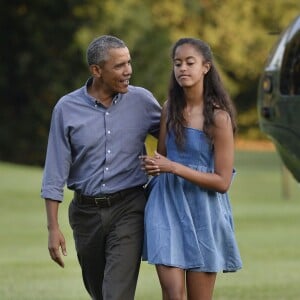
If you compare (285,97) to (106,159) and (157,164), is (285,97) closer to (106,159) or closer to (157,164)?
(106,159)

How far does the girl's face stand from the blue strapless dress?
26 cm

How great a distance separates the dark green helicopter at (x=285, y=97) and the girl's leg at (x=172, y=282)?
206cm

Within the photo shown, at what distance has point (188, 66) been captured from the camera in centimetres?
796

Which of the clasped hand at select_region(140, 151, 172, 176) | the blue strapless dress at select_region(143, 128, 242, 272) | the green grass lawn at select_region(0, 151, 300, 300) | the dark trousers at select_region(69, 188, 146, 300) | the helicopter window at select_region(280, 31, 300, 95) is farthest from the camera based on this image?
the green grass lawn at select_region(0, 151, 300, 300)

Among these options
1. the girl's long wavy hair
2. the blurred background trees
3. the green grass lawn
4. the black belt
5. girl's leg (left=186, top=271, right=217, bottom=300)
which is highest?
the girl's long wavy hair


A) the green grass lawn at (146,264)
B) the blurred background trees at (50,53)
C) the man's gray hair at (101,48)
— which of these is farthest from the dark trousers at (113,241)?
the blurred background trees at (50,53)

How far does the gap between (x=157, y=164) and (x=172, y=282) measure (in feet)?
2.04

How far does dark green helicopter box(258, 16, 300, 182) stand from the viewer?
9.77 metres

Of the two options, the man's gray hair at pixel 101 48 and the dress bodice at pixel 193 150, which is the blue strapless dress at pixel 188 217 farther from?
the man's gray hair at pixel 101 48

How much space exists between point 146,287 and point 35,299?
1.83 m

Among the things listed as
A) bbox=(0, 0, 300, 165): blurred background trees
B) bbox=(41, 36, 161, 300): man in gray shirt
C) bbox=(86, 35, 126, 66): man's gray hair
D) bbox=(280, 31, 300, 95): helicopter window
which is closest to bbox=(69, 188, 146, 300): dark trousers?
bbox=(41, 36, 161, 300): man in gray shirt

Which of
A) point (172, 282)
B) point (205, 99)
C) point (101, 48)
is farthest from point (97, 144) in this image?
point (172, 282)

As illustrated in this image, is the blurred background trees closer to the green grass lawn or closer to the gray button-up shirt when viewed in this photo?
the green grass lawn

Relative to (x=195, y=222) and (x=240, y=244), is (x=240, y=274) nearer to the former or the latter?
(x=240, y=244)
